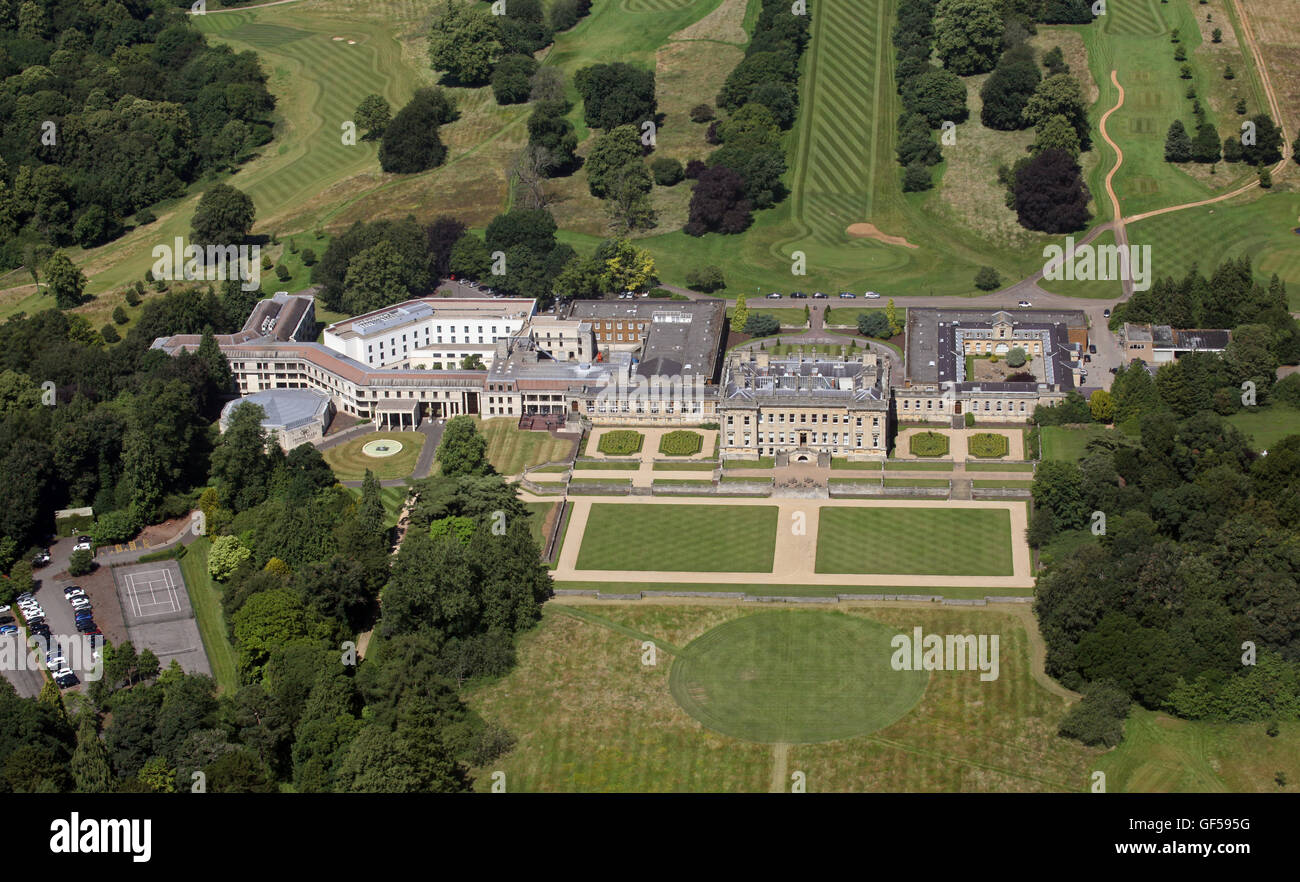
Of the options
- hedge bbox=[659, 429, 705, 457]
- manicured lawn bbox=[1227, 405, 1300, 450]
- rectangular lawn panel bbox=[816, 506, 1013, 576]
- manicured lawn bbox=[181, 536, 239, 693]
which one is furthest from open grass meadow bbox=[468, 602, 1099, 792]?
manicured lawn bbox=[1227, 405, 1300, 450]

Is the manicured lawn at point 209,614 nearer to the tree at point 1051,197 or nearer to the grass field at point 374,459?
the grass field at point 374,459

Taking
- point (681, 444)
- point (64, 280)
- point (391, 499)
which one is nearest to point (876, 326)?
point (681, 444)

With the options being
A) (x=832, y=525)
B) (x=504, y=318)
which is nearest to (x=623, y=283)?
(x=504, y=318)

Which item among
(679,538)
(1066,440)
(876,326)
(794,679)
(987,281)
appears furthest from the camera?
(987,281)

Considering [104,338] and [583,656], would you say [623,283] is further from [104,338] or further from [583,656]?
[583,656]

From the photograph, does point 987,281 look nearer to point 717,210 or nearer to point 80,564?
point 717,210

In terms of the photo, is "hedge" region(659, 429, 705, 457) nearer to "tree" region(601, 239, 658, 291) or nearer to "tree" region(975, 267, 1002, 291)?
"tree" region(601, 239, 658, 291)

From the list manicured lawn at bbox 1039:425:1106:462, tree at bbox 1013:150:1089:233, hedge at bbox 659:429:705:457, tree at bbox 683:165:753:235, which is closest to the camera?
manicured lawn at bbox 1039:425:1106:462
